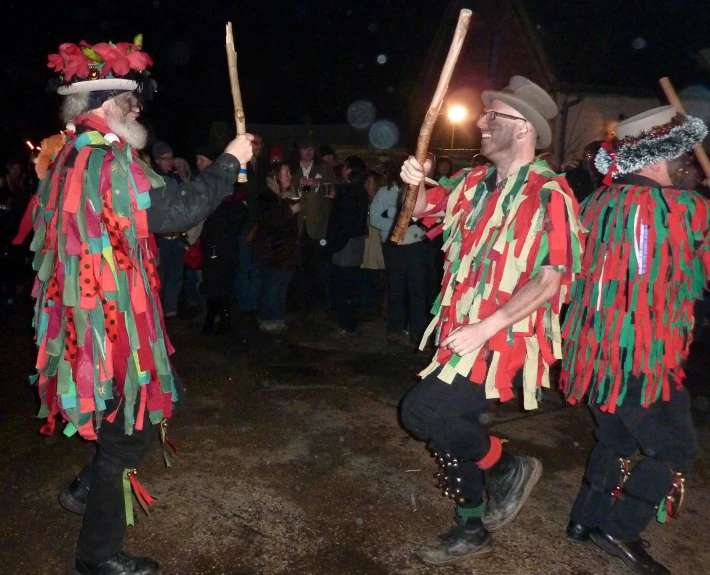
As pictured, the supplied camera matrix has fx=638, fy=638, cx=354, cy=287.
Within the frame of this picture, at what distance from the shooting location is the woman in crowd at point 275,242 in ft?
22.4

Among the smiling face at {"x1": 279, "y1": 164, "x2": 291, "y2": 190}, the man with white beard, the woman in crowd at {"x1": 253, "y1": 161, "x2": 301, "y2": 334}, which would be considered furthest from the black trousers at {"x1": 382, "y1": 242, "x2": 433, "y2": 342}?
the man with white beard

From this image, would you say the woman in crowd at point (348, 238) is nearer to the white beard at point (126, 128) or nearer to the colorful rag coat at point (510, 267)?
the colorful rag coat at point (510, 267)

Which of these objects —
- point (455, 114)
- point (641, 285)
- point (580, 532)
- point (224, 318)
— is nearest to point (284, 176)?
point (224, 318)

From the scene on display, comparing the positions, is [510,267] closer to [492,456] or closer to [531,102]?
[531,102]

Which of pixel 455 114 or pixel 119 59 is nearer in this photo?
pixel 119 59

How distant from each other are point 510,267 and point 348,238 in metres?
4.25

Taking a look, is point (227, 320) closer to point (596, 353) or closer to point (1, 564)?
point (1, 564)

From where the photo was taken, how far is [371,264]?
7.24 meters

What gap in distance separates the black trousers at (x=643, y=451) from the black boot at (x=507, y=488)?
0.31 metres

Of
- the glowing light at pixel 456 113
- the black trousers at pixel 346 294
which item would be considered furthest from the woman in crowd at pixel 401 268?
the glowing light at pixel 456 113

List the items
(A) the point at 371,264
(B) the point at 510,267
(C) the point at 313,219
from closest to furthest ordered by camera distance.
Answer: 1. (B) the point at 510,267
2. (A) the point at 371,264
3. (C) the point at 313,219

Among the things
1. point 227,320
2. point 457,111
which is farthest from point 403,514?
point 457,111

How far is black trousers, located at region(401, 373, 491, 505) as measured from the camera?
8.97 ft

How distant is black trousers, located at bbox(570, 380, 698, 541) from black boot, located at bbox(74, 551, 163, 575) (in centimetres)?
205
